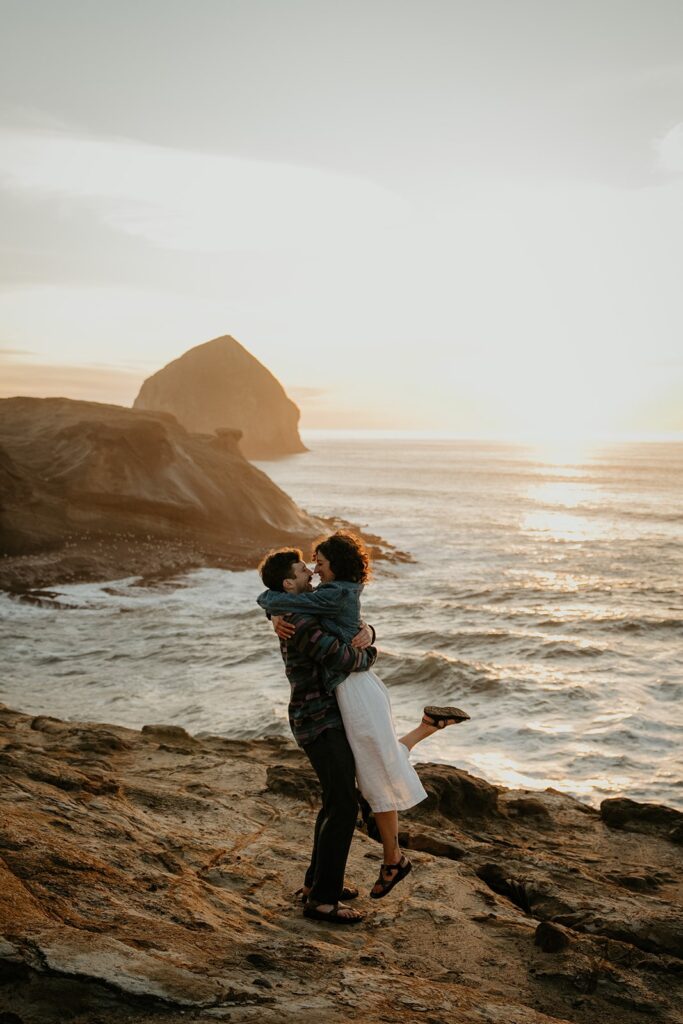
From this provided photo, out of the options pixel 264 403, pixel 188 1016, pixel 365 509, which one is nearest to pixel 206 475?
pixel 365 509

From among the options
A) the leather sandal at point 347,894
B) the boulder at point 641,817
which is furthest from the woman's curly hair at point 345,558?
the boulder at point 641,817

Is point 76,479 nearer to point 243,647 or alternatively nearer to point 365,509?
point 243,647

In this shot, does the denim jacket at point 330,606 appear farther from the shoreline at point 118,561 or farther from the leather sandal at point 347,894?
the shoreline at point 118,561

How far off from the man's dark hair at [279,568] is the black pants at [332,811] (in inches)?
34.9

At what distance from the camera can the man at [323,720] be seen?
430 centimetres

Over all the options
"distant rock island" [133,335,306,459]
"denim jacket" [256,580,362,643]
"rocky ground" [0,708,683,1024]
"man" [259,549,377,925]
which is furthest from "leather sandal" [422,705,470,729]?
"distant rock island" [133,335,306,459]

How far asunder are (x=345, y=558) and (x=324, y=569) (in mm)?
138

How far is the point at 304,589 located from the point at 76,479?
28.3m

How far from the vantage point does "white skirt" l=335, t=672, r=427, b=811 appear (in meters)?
4.36

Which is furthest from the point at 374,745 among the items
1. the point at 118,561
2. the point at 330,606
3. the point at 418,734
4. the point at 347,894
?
the point at 118,561

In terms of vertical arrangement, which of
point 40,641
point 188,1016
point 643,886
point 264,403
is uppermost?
point 264,403

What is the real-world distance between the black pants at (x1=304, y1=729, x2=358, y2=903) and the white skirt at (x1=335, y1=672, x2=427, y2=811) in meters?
0.07

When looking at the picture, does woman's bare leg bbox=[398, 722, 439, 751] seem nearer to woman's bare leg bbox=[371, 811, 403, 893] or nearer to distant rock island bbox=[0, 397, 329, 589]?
woman's bare leg bbox=[371, 811, 403, 893]

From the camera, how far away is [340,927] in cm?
451
